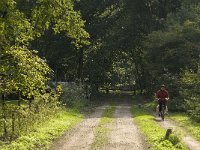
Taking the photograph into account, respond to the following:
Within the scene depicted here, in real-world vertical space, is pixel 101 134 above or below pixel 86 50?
below

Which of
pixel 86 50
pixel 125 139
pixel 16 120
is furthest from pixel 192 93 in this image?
pixel 86 50

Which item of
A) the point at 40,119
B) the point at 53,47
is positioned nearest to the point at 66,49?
the point at 53,47

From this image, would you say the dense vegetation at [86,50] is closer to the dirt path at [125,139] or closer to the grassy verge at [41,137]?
the grassy verge at [41,137]

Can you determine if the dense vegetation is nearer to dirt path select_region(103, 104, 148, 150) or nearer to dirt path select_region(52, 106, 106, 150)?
dirt path select_region(52, 106, 106, 150)

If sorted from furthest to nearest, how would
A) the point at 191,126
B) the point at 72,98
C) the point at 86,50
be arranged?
1. the point at 86,50
2. the point at 72,98
3. the point at 191,126

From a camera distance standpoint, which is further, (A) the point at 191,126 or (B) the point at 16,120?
(A) the point at 191,126

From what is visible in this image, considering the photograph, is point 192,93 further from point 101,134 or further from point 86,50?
point 86,50

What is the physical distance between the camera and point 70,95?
4016 centimetres

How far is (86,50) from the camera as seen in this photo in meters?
63.2

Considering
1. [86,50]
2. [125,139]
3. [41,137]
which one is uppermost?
[86,50]

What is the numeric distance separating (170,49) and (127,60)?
125 feet

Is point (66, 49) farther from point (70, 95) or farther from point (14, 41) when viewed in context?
point (14, 41)

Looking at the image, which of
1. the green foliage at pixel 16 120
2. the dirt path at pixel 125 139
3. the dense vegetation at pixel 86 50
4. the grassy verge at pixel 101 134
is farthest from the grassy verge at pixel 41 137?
the dirt path at pixel 125 139

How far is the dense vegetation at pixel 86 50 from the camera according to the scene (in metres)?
16.9
